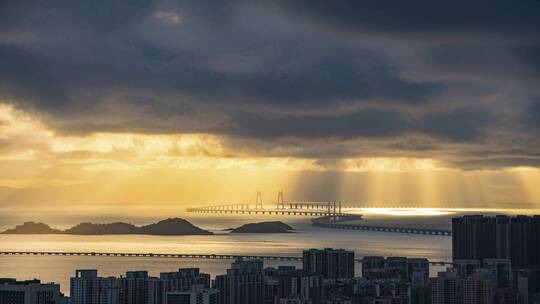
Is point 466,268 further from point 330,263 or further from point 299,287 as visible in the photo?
point 330,263

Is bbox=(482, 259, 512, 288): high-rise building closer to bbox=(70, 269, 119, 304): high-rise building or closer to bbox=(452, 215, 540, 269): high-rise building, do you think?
bbox=(452, 215, 540, 269): high-rise building

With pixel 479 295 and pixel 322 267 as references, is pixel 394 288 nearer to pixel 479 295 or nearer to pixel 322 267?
pixel 479 295

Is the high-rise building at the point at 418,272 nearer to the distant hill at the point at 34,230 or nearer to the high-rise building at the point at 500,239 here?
the high-rise building at the point at 500,239

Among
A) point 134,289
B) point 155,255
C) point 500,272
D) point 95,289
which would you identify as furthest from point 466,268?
point 155,255

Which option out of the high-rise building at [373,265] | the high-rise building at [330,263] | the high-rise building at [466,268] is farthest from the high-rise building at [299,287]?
the high-rise building at [330,263]

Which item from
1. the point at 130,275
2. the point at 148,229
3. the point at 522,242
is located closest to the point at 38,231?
the point at 148,229
